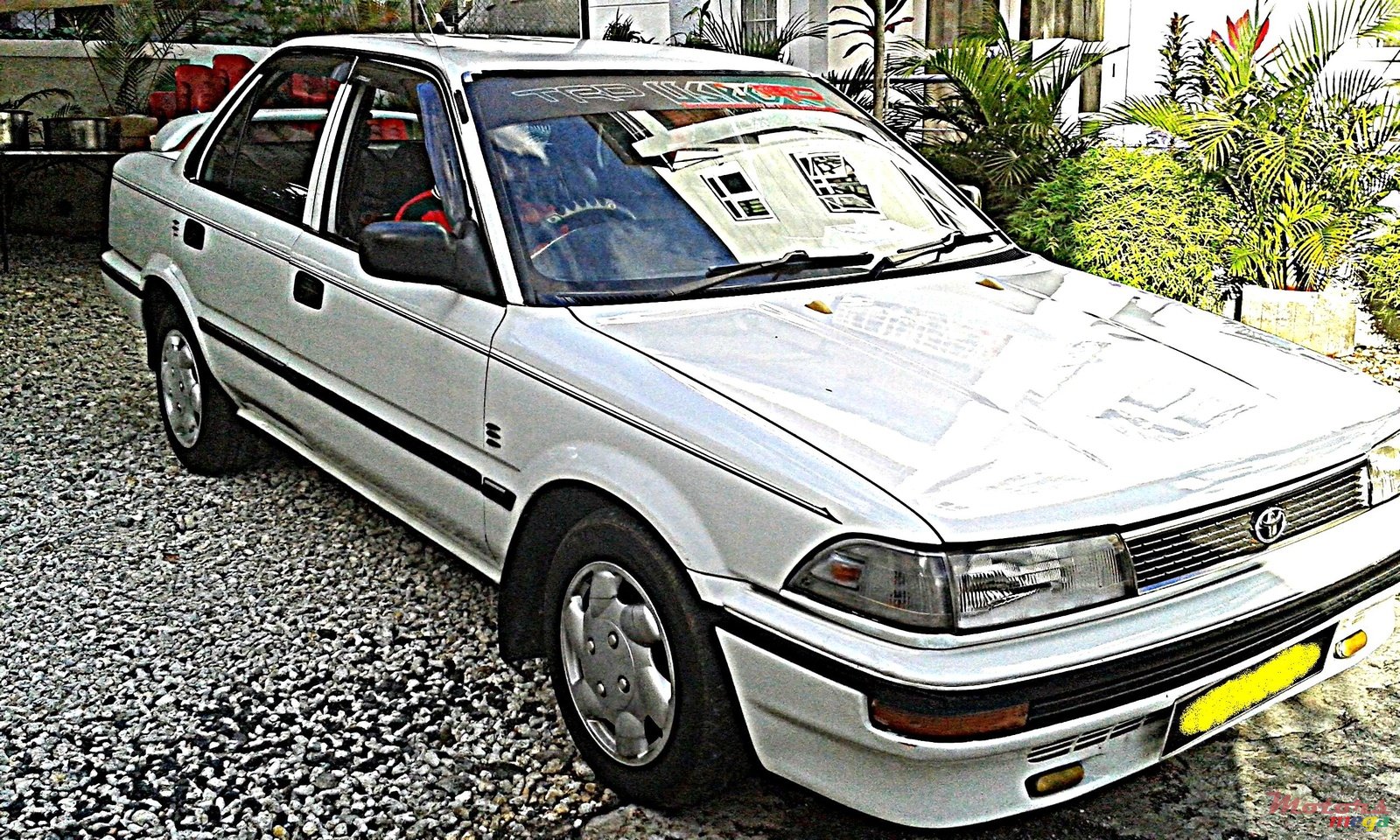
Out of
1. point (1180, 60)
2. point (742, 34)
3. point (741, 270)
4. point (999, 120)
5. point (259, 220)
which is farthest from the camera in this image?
point (1180, 60)

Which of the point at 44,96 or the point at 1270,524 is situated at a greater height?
the point at 44,96

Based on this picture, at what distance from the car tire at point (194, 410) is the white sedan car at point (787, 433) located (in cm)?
64

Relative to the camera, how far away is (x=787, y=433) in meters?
2.74

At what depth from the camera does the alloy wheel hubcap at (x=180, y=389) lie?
206 inches

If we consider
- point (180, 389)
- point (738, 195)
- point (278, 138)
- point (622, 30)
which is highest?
point (622, 30)

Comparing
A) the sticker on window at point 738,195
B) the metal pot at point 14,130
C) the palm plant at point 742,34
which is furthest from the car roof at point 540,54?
the metal pot at point 14,130

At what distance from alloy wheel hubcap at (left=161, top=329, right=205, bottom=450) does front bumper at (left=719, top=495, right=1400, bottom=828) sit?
3.23 meters

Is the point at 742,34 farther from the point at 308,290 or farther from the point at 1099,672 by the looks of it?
the point at 1099,672

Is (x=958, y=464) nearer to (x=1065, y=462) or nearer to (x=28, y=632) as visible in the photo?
(x=1065, y=462)

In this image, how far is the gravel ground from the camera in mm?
3182

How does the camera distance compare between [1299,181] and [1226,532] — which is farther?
[1299,181]

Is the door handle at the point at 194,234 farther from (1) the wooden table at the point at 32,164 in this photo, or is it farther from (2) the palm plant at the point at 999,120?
(2) the palm plant at the point at 999,120

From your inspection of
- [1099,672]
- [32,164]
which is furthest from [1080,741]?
[32,164]

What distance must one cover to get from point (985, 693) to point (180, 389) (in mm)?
3867
